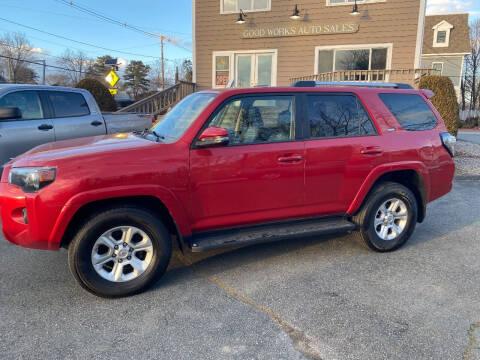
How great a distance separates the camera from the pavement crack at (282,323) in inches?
101

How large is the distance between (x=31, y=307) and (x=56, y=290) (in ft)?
0.96

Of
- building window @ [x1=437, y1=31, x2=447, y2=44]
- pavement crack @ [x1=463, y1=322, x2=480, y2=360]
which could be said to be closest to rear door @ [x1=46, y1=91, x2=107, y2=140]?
pavement crack @ [x1=463, y1=322, x2=480, y2=360]

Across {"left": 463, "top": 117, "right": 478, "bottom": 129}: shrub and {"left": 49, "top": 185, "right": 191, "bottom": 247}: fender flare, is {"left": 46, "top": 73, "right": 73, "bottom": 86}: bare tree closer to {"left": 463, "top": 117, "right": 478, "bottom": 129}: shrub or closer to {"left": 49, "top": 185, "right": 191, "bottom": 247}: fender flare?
{"left": 463, "top": 117, "right": 478, "bottom": 129}: shrub

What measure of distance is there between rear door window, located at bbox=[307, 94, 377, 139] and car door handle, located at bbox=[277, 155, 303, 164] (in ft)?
1.04

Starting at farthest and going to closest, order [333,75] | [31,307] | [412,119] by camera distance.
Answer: [333,75], [412,119], [31,307]

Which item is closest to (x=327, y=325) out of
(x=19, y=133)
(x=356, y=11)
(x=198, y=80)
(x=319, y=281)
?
(x=319, y=281)

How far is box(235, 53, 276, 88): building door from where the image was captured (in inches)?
592

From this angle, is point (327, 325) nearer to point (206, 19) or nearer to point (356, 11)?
point (356, 11)

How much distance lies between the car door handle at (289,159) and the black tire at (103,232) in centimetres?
132

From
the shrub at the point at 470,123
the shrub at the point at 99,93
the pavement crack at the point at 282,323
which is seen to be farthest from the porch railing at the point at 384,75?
the shrub at the point at 470,123

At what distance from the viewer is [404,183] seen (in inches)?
179

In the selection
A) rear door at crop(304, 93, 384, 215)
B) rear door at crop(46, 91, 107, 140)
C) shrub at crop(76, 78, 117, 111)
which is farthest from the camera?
shrub at crop(76, 78, 117, 111)

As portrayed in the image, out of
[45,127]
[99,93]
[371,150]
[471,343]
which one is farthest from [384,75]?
[471,343]

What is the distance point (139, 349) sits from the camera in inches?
101
